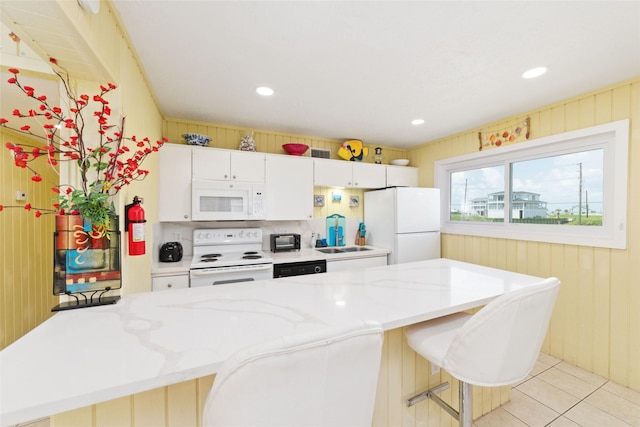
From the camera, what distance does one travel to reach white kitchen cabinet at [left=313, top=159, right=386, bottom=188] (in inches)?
127

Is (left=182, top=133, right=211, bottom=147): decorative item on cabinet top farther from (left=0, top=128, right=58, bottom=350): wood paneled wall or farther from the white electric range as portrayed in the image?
(left=0, top=128, right=58, bottom=350): wood paneled wall

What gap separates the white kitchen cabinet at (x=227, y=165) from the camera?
264 centimetres

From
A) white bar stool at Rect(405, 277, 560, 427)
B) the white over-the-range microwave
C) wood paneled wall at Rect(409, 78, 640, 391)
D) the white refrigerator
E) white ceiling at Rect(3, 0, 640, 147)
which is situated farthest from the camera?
the white refrigerator

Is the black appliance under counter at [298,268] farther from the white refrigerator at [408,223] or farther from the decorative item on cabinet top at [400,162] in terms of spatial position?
the decorative item on cabinet top at [400,162]

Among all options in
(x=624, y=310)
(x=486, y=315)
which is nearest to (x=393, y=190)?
(x=624, y=310)

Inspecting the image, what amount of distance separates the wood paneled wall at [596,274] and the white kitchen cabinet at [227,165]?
2.74 m

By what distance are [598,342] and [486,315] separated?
2.22 metres

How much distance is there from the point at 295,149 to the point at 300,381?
2779 millimetres

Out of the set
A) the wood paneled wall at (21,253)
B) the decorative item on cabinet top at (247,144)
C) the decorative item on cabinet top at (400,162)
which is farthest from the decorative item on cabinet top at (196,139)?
the decorative item on cabinet top at (400,162)

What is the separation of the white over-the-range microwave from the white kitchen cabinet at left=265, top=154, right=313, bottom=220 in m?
0.14

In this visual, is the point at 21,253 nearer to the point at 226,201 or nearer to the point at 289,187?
the point at 226,201

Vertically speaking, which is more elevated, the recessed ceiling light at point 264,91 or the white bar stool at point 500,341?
the recessed ceiling light at point 264,91

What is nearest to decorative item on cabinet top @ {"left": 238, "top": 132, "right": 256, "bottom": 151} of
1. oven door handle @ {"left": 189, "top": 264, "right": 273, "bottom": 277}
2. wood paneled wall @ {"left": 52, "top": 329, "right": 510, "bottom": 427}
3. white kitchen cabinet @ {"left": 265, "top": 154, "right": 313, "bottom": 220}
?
white kitchen cabinet @ {"left": 265, "top": 154, "right": 313, "bottom": 220}

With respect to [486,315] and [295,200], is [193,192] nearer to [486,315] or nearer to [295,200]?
[295,200]
